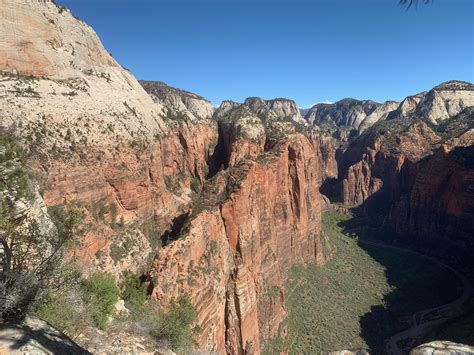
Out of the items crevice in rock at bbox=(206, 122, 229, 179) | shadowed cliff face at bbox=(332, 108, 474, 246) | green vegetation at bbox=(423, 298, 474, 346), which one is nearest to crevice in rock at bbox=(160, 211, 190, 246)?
crevice in rock at bbox=(206, 122, 229, 179)

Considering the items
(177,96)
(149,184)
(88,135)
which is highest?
(177,96)

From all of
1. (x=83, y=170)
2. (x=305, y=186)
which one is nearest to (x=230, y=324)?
(x=83, y=170)

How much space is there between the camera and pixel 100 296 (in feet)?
66.9

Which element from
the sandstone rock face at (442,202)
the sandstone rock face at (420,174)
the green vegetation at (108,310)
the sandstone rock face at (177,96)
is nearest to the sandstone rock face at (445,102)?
the sandstone rock face at (420,174)

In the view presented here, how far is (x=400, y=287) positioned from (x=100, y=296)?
60432 millimetres

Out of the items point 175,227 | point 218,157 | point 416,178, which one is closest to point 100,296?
point 175,227

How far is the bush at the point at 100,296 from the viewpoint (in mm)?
17734

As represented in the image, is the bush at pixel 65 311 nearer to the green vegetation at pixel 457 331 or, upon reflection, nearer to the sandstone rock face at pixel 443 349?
the sandstone rock face at pixel 443 349

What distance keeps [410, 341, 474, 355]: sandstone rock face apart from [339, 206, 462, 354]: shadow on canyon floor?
133 ft

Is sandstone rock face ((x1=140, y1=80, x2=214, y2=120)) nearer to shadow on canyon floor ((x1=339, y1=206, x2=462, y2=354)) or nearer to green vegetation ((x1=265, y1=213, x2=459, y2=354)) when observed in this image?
shadow on canyon floor ((x1=339, y1=206, x2=462, y2=354))

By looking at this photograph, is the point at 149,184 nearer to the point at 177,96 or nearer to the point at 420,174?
the point at 420,174

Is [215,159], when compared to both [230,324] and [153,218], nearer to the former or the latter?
[153,218]

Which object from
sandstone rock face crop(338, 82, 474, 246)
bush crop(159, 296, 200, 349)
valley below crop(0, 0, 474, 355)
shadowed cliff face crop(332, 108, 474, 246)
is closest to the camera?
valley below crop(0, 0, 474, 355)

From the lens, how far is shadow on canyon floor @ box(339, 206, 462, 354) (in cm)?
5278
